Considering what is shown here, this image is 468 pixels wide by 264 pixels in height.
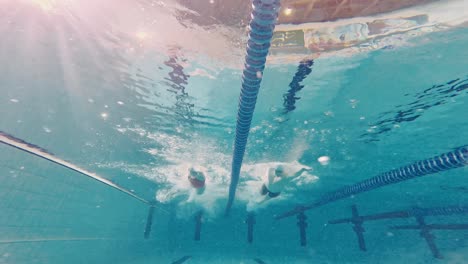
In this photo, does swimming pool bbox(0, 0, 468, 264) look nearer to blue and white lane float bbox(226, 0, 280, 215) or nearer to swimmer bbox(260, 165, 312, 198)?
blue and white lane float bbox(226, 0, 280, 215)

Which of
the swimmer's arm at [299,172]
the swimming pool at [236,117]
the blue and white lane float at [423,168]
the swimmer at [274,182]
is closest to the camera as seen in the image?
the blue and white lane float at [423,168]

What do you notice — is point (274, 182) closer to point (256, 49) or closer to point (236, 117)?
point (236, 117)

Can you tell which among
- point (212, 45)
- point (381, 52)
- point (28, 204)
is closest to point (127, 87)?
point (212, 45)

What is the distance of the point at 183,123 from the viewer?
39.8 feet

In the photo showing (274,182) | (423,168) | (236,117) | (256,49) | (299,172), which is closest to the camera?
(256,49)

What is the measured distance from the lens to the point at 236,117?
10734 mm

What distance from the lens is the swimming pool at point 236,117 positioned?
6.07m

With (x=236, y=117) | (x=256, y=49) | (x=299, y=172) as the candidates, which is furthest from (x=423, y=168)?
(x=299, y=172)

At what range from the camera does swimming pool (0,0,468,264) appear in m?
6.07

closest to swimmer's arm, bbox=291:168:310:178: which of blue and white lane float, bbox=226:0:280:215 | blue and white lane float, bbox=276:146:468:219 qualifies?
blue and white lane float, bbox=276:146:468:219

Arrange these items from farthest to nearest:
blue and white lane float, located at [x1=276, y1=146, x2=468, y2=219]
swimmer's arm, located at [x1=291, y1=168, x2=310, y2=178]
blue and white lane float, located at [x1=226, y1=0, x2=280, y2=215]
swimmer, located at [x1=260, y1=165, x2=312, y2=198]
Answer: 1. swimmer's arm, located at [x1=291, y1=168, x2=310, y2=178]
2. swimmer, located at [x1=260, y1=165, x2=312, y2=198]
3. blue and white lane float, located at [x1=276, y1=146, x2=468, y2=219]
4. blue and white lane float, located at [x1=226, y1=0, x2=280, y2=215]

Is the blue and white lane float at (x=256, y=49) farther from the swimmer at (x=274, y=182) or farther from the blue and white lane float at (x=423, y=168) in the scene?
the swimmer at (x=274, y=182)

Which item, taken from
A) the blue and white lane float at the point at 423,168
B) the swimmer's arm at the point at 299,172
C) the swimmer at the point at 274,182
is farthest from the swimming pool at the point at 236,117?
the swimmer at the point at 274,182

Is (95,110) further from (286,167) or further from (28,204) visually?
(28,204)
